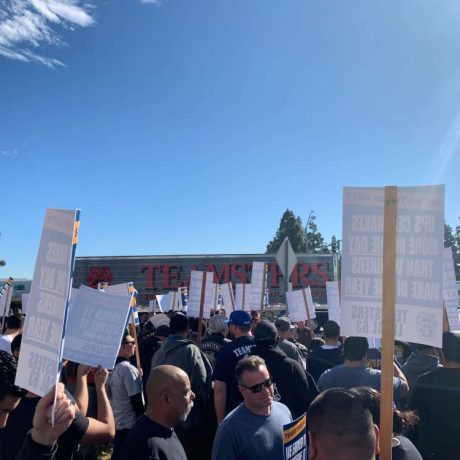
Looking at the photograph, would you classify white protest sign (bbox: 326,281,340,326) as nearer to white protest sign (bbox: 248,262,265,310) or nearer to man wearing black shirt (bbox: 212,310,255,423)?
white protest sign (bbox: 248,262,265,310)

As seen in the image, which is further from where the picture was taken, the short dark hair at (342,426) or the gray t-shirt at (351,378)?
the gray t-shirt at (351,378)

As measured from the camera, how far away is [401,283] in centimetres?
304

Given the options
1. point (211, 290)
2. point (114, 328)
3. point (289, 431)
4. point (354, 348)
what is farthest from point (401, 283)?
point (211, 290)

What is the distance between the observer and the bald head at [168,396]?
2963mm

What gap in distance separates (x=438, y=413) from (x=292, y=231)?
54.6 m

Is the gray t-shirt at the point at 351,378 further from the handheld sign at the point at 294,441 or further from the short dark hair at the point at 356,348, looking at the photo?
the handheld sign at the point at 294,441

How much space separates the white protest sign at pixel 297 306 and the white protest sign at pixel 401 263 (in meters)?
7.17

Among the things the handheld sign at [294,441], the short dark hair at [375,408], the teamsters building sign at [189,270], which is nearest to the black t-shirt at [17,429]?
Result: the handheld sign at [294,441]

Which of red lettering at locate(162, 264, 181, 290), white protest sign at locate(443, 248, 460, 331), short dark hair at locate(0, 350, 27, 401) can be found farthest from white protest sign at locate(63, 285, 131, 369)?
red lettering at locate(162, 264, 181, 290)

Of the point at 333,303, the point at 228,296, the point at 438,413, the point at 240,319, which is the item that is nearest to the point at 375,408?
the point at 438,413

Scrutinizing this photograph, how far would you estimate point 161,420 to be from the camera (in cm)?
294

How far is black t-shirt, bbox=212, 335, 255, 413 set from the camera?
15.1 ft

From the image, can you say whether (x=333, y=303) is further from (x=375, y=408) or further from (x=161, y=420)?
(x=161, y=420)

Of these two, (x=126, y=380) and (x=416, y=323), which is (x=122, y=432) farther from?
(x=416, y=323)
